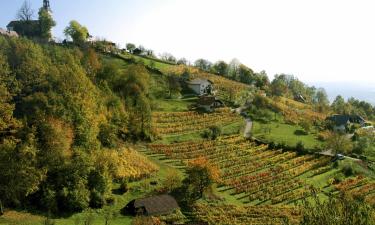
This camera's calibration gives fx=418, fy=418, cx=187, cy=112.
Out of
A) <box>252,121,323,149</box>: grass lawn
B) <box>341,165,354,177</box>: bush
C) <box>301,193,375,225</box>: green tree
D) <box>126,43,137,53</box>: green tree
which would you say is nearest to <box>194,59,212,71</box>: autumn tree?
<box>126,43,137,53</box>: green tree

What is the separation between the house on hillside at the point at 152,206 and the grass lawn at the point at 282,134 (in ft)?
94.2

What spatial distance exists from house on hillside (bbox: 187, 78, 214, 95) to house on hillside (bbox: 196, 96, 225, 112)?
26.2 feet

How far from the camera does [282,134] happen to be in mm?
72062

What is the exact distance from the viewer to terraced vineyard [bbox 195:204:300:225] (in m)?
41.1

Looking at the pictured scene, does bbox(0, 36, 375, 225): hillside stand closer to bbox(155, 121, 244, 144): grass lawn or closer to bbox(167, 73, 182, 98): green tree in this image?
bbox(155, 121, 244, 144): grass lawn

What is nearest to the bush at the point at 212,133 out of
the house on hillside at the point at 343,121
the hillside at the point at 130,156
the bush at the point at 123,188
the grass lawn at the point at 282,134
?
the hillside at the point at 130,156

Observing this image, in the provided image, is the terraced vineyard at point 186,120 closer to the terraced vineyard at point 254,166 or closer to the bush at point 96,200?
the terraced vineyard at point 254,166

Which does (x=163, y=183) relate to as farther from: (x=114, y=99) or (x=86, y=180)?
(x=114, y=99)

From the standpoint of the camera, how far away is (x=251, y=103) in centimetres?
9169

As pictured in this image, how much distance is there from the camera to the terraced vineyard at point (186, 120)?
67169 mm

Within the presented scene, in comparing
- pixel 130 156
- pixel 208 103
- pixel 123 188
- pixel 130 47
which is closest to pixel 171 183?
pixel 123 188

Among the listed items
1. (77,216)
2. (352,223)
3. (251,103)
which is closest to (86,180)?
(77,216)

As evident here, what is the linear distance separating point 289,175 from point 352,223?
1498 inches

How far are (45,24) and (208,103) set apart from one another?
5129 centimetres
